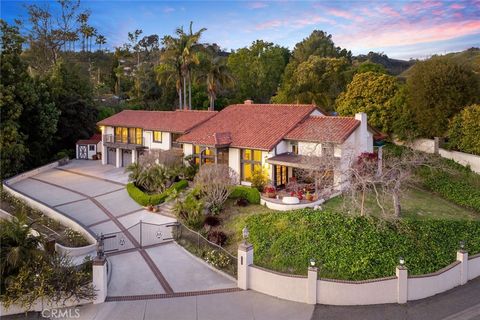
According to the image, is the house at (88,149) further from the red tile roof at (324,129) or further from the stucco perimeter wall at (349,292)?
the stucco perimeter wall at (349,292)

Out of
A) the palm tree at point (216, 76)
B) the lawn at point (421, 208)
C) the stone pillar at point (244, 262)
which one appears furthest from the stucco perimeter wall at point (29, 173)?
the lawn at point (421, 208)

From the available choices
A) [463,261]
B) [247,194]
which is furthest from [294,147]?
[463,261]

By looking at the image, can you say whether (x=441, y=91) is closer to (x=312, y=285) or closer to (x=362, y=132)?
(x=362, y=132)

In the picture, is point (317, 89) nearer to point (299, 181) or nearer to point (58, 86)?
point (299, 181)

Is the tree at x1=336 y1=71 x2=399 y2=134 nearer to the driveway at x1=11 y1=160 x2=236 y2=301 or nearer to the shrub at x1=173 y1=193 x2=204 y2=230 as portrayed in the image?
the shrub at x1=173 y1=193 x2=204 y2=230

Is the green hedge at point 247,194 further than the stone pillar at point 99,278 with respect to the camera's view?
Yes

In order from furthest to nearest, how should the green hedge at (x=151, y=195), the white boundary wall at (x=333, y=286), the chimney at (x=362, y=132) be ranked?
1. the chimney at (x=362, y=132)
2. the green hedge at (x=151, y=195)
3. the white boundary wall at (x=333, y=286)
